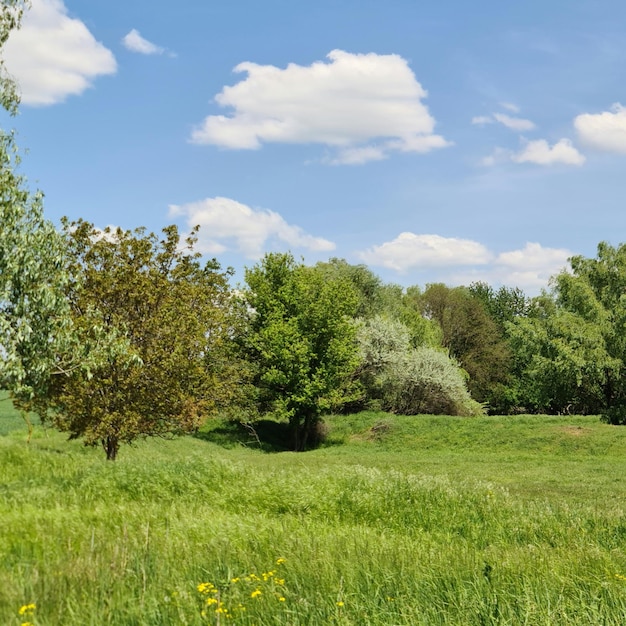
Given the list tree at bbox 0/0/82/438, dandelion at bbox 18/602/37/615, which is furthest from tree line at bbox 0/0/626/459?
dandelion at bbox 18/602/37/615

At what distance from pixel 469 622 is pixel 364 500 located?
662 cm

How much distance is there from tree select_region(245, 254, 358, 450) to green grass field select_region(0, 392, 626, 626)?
25363 millimetres

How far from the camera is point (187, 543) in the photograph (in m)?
7.67

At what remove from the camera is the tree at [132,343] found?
18938 millimetres

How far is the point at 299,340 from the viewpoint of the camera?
141 feet

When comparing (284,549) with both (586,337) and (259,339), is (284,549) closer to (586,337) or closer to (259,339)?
(259,339)

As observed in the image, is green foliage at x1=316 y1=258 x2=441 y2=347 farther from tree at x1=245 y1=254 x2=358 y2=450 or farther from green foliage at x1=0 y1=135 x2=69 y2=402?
green foliage at x1=0 y1=135 x2=69 y2=402

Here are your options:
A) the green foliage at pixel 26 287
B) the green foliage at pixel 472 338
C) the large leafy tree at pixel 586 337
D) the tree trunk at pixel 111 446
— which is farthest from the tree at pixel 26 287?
the green foliage at pixel 472 338

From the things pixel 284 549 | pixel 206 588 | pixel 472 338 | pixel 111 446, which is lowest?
pixel 111 446

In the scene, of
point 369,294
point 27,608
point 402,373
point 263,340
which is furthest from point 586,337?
point 27,608

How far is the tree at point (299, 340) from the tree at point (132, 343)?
777 inches

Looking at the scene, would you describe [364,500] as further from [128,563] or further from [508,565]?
[128,563]

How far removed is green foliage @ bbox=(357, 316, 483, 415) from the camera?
163 feet

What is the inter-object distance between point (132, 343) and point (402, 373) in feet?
108
